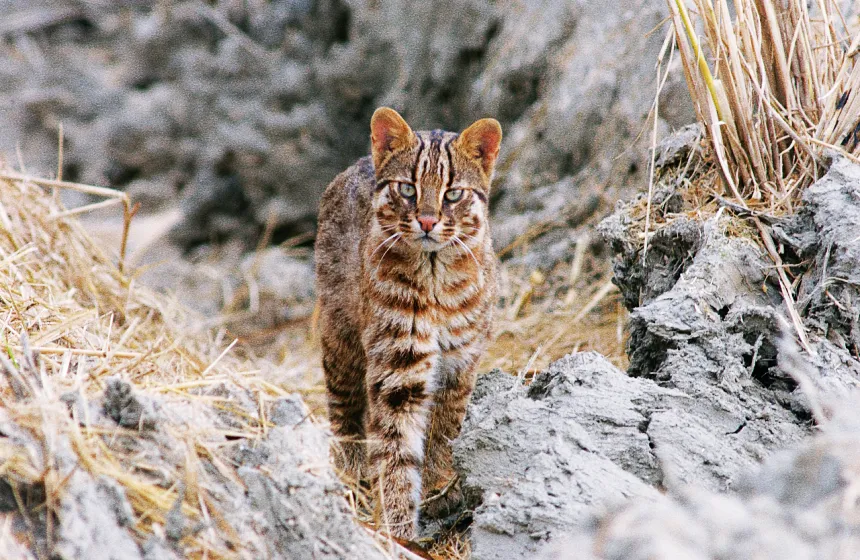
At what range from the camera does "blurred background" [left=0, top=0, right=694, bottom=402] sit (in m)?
6.30

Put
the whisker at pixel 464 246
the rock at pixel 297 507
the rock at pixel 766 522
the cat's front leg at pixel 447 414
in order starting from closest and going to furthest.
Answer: the rock at pixel 766 522, the rock at pixel 297 507, the whisker at pixel 464 246, the cat's front leg at pixel 447 414

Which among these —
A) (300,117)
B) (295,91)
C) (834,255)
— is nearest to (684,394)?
(834,255)

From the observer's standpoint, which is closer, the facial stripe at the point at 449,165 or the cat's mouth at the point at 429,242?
the cat's mouth at the point at 429,242

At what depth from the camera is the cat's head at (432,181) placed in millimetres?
4145

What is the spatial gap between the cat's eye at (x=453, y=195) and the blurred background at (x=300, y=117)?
1454 millimetres

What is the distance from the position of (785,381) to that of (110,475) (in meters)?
2.59

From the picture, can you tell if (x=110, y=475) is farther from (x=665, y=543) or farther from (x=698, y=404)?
(x=698, y=404)

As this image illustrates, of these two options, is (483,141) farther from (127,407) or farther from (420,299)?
(127,407)

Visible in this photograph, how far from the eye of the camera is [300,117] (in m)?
9.03

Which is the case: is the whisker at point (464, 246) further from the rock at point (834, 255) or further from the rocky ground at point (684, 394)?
the rock at point (834, 255)

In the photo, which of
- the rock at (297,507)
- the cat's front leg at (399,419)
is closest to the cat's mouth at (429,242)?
the cat's front leg at (399,419)

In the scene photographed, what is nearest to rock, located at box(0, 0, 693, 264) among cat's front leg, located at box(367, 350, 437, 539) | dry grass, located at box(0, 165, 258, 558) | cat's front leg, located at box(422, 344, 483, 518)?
dry grass, located at box(0, 165, 258, 558)

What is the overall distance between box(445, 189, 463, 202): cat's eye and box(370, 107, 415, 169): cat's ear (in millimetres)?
358

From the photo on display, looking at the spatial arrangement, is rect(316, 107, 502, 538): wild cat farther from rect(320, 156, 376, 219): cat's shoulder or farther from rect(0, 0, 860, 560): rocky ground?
rect(320, 156, 376, 219): cat's shoulder
